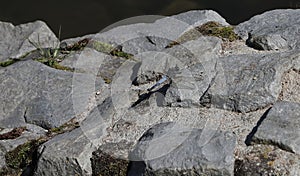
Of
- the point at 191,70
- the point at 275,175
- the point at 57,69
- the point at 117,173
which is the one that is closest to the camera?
the point at 275,175

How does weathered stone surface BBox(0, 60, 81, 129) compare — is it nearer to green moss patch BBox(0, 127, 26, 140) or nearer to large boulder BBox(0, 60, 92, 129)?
large boulder BBox(0, 60, 92, 129)

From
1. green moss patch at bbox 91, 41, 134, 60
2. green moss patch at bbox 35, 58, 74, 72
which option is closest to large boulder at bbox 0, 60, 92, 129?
green moss patch at bbox 35, 58, 74, 72

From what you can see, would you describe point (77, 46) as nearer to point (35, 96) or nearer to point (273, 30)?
point (35, 96)

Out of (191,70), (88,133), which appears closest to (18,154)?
(88,133)

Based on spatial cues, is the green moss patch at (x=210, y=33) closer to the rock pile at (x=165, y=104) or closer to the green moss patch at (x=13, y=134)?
the rock pile at (x=165, y=104)

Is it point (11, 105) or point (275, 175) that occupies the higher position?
point (275, 175)

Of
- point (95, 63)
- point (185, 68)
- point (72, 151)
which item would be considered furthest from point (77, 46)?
point (72, 151)

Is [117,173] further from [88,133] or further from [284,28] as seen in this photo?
[284,28]
